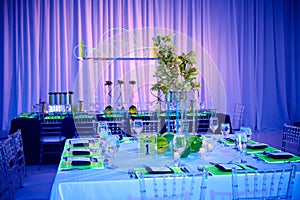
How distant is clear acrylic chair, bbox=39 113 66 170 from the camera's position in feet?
16.9

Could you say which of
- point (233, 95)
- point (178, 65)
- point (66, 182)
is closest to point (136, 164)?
point (66, 182)

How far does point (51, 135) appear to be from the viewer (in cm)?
550

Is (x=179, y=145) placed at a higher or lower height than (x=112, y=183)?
higher

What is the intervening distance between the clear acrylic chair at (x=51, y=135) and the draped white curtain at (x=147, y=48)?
2.66 m

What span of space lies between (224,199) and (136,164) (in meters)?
0.60

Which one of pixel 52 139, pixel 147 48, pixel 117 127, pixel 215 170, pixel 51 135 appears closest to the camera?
pixel 215 170

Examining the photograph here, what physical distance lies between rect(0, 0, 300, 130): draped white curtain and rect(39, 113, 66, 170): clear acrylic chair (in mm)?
2657

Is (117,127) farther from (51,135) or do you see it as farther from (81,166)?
(81,166)

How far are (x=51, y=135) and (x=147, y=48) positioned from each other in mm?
3461

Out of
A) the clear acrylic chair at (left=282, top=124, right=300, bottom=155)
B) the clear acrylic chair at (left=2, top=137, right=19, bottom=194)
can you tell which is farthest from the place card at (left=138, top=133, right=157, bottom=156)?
the clear acrylic chair at (left=282, top=124, right=300, bottom=155)

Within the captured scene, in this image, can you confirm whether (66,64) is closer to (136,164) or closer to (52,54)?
(52,54)

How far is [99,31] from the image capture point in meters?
8.25

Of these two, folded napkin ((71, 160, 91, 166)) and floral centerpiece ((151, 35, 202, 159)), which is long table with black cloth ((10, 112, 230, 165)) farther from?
floral centerpiece ((151, 35, 202, 159))

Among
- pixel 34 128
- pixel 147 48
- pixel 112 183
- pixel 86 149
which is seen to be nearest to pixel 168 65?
pixel 112 183
